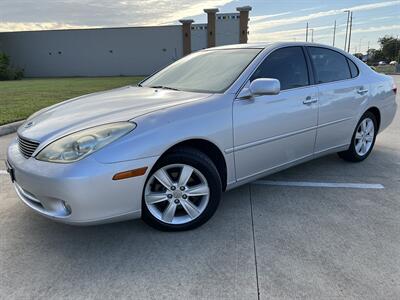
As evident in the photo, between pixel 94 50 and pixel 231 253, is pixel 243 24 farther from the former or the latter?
pixel 231 253

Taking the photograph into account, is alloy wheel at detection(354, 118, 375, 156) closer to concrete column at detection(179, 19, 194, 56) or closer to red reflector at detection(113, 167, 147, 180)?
red reflector at detection(113, 167, 147, 180)

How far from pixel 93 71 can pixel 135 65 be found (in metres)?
5.15

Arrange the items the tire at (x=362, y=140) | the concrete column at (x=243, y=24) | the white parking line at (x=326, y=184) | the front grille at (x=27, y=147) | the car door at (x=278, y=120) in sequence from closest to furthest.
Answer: the front grille at (x=27, y=147)
the car door at (x=278, y=120)
the white parking line at (x=326, y=184)
the tire at (x=362, y=140)
the concrete column at (x=243, y=24)

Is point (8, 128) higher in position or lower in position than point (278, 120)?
lower

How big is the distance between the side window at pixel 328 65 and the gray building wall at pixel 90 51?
38.9 metres

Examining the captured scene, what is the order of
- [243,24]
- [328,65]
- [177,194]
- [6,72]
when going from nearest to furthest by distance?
[177,194]
[328,65]
[6,72]
[243,24]

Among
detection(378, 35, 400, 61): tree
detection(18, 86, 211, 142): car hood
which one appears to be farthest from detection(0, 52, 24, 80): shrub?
detection(378, 35, 400, 61): tree

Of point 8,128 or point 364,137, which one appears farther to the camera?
point 8,128

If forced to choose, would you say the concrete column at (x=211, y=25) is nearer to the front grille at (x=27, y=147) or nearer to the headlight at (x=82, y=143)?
the front grille at (x=27, y=147)

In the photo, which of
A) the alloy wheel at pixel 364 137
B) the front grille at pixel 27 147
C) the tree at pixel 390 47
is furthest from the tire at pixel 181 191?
the tree at pixel 390 47

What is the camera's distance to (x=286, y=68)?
12.3ft

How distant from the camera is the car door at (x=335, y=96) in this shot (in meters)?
3.99

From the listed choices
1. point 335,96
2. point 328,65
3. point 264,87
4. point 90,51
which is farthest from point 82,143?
point 90,51

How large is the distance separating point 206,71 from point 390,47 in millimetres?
95017
